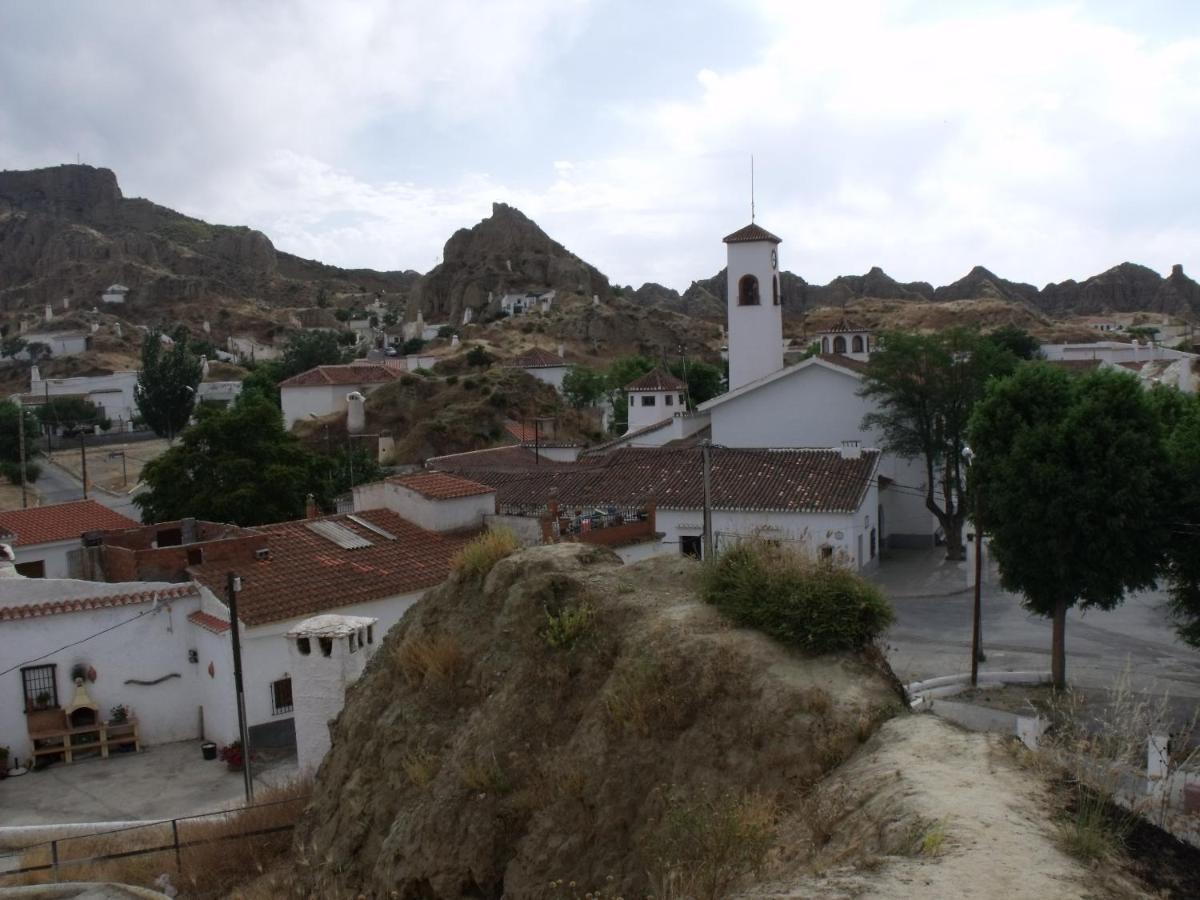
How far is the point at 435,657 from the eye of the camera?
8.98m

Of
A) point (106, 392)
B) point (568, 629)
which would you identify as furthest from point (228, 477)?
point (106, 392)

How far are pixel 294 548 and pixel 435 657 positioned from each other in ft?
42.7

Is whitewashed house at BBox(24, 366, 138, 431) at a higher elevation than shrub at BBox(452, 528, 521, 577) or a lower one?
higher

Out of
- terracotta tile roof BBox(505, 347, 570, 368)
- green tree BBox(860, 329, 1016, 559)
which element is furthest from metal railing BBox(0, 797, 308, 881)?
terracotta tile roof BBox(505, 347, 570, 368)

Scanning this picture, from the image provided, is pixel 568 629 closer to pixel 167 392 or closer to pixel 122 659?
pixel 122 659

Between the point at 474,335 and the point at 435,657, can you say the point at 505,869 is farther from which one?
the point at 474,335

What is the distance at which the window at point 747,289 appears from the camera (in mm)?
41469

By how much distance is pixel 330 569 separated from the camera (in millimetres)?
20156

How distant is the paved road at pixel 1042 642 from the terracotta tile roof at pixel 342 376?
44.1 meters

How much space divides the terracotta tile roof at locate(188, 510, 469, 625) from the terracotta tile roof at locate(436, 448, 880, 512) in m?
7.39

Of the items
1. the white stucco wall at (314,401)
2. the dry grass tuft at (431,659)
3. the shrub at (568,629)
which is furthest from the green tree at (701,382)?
the shrub at (568,629)

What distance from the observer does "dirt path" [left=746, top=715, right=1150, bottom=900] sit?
172 inches

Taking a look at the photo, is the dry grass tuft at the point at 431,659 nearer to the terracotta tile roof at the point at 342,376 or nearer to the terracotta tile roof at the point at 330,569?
the terracotta tile roof at the point at 330,569

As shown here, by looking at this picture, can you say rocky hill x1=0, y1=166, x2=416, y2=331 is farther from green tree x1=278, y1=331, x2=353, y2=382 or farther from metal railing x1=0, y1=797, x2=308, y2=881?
metal railing x1=0, y1=797, x2=308, y2=881
